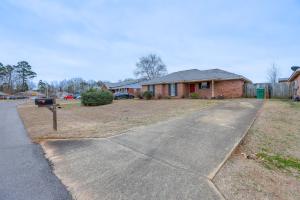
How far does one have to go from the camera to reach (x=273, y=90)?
20859 mm

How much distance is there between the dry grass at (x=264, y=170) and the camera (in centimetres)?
292

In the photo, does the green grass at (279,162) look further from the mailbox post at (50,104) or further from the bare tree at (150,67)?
the bare tree at (150,67)

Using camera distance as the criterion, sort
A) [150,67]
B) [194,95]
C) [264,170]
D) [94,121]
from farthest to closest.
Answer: [150,67] → [194,95] → [94,121] → [264,170]

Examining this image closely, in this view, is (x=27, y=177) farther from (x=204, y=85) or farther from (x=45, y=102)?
(x=204, y=85)

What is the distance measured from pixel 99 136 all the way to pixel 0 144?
116 inches

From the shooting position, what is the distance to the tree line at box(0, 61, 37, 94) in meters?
71.8

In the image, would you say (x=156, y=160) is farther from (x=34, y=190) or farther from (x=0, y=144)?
(x=0, y=144)

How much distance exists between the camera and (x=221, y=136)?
5852mm

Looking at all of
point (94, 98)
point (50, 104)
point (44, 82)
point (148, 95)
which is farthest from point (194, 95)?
point (44, 82)

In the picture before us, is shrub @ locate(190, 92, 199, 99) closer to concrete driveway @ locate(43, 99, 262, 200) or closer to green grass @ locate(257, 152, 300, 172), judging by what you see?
concrete driveway @ locate(43, 99, 262, 200)

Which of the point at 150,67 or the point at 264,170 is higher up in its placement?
the point at 150,67

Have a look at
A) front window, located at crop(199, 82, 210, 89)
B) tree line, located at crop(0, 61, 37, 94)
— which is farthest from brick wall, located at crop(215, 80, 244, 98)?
tree line, located at crop(0, 61, 37, 94)

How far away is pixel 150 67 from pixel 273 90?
37.1 meters

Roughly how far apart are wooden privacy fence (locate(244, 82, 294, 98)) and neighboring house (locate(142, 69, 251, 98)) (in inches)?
30.8
